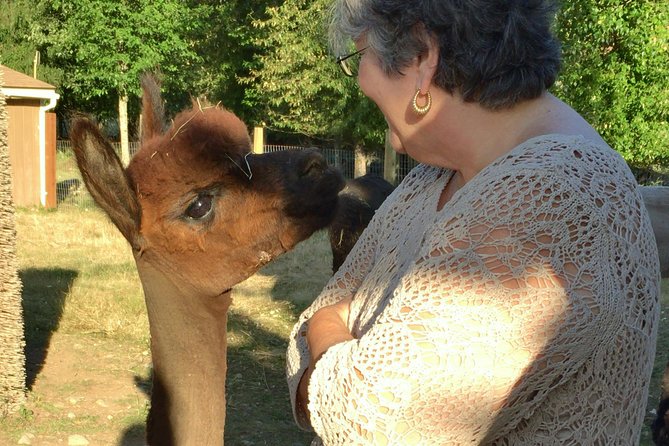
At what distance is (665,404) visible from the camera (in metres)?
4.16

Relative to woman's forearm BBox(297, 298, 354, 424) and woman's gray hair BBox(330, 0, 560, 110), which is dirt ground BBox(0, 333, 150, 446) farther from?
woman's gray hair BBox(330, 0, 560, 110)

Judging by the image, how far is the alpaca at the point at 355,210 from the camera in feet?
14.3

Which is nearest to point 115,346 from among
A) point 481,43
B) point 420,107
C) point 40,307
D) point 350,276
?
point 40,307

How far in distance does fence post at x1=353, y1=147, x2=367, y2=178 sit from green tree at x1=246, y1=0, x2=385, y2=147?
487 mm

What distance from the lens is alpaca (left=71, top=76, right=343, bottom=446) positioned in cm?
266

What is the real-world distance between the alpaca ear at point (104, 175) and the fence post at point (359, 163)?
792 inches

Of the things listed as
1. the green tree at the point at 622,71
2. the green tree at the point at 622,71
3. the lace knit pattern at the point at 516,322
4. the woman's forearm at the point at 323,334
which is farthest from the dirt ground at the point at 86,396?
the green tree at the point at 622,71

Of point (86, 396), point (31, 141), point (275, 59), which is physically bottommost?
point (31, 141)

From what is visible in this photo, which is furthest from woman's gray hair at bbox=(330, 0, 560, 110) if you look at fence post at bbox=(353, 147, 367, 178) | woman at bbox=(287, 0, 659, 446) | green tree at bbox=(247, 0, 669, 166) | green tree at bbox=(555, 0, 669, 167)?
fence post at bbox=(353, 147, 367, 178)

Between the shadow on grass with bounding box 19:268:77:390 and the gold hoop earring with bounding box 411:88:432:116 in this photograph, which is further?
the shadow on grass with bounding box 19:268:77:390

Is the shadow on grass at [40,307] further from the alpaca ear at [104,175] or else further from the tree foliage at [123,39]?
the tree foliage at [123,39]

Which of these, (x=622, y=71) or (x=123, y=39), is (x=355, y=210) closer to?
(x=622, y=71)

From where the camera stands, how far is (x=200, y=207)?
2.77 m

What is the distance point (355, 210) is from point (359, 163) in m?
18.7
